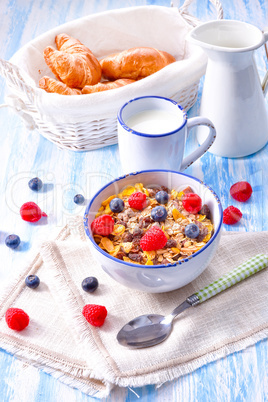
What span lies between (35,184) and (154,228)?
1.49 ft

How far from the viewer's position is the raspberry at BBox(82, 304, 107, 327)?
89 centimetres

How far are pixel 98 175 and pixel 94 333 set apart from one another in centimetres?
50

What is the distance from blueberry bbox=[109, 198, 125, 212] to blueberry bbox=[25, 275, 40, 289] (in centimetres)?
21

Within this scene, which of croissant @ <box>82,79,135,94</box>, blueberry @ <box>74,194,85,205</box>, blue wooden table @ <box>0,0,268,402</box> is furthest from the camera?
croissant @ <box>82,79,135,94</box>

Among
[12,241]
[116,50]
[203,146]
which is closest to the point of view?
[12,241]

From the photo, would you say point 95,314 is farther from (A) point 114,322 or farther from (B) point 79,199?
(B) point 79,199

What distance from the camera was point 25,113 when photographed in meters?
1.35

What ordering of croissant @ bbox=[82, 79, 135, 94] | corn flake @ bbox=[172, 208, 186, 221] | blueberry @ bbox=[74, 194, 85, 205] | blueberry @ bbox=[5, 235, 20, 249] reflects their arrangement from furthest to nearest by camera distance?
croissant @ bbox=[82, 79, 135, 94] → blueberry @ bbox=[74, 194, 85, 205] → blueberry @ bbox=[5, 235, 20, 249] → corn flake @ bbox=[172, 208, 186, 221]

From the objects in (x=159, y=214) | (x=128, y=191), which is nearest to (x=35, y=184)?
(x=128, y=191)

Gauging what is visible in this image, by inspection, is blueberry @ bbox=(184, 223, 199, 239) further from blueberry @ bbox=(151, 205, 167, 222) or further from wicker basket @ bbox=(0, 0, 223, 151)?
wicker basket @ bbox=(0, 0, 223, 151)

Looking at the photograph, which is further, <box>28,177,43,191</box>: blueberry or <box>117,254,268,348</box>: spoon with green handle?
<box>28,177,43,191</box>: blueberry

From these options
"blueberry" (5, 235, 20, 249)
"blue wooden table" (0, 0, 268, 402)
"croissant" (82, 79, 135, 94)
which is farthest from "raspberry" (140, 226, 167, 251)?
"croissant" (82, 79, 135, 94)

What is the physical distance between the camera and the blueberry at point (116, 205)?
958mm

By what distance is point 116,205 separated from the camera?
958mm
